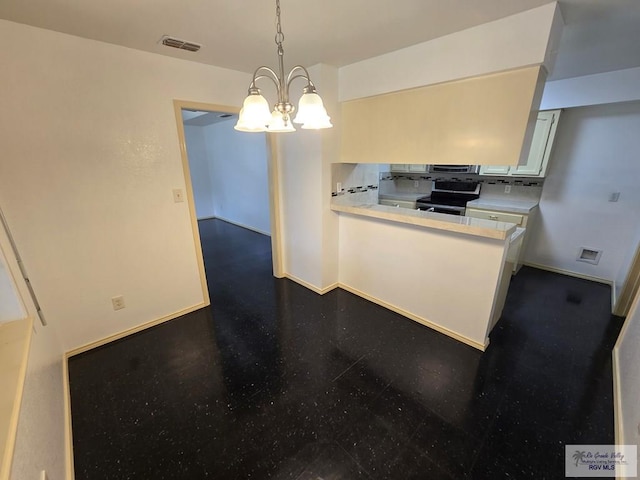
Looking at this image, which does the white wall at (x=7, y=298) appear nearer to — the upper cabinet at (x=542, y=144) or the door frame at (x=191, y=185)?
the door frame at (x=191, y=185)

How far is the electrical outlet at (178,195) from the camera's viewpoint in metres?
2.42

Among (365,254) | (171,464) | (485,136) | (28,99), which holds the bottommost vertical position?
(171,464)

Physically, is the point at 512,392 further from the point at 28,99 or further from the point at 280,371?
the point at 28,99

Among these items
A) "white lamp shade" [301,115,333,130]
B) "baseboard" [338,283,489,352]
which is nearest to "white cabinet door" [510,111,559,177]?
"baseboard" [338,283,489,352]

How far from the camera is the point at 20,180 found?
1.76 meters

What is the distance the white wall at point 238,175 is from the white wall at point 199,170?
0.10m

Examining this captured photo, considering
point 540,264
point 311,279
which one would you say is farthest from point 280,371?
point 540,264

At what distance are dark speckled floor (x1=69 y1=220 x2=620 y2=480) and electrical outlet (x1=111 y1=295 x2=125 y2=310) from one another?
1.00ft

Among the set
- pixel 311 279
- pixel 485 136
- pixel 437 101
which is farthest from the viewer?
pixel 311 279

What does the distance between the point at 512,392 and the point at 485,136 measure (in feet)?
5.84

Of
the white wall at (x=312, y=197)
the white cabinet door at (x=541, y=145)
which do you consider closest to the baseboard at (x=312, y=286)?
the white wall at (x=312, y=197)

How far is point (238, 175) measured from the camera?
5621mm

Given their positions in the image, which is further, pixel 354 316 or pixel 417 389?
pixel 354 316

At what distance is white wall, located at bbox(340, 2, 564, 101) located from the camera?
1.56 metres
